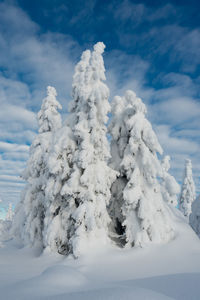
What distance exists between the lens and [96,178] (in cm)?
1611

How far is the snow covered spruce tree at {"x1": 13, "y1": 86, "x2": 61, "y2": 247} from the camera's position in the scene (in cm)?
1900

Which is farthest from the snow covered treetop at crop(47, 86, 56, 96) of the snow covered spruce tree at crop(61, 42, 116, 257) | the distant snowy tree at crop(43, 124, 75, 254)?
the distant snowy tree at crop(43, 124, 75, 254)

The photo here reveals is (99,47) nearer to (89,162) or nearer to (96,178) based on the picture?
(89,162)

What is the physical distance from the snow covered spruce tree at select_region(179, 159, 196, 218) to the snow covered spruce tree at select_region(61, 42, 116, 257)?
3474 centimetres

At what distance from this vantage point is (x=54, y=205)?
53.4 ft

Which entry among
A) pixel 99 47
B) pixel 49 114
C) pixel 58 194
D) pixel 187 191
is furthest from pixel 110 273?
pixel 187 191

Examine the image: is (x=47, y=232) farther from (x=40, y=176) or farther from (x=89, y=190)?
(x=40, y=176)

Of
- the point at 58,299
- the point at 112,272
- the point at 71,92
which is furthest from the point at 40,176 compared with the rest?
the point at 58,299

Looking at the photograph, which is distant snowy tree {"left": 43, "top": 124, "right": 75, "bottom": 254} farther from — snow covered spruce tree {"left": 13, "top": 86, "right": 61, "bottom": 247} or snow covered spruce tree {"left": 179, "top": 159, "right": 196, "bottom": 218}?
snow covered spruce tree {"left": 179, "top": 159, "right": 196, "bottom": 218}

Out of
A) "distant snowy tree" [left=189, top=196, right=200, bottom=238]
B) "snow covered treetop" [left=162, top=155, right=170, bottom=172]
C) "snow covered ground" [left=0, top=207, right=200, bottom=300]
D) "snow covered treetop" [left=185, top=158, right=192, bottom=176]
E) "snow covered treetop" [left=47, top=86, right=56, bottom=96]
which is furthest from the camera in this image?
"snow covered treetop" [left=185, top=158, right=192, bottom=176]

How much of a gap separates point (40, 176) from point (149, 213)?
9645 mm

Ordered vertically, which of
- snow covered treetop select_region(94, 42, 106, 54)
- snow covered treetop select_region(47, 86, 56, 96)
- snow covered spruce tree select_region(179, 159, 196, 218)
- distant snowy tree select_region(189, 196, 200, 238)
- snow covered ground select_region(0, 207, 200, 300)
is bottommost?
snow covered ground select_region(0, 207, 200, 300)

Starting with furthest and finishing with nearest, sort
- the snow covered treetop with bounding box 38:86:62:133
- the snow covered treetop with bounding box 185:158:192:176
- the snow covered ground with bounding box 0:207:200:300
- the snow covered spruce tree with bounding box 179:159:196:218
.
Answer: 1. the snow covered treetop with bounding box 185:158:192:176
2. the snow covered spruce tree with bounding box 179:159:196:218
3. the snow covered treetop with bounding box 38:86:62:133
4. the snow covered ground with bounding box 0:207:200:300

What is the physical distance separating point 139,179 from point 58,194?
5.94 meters
